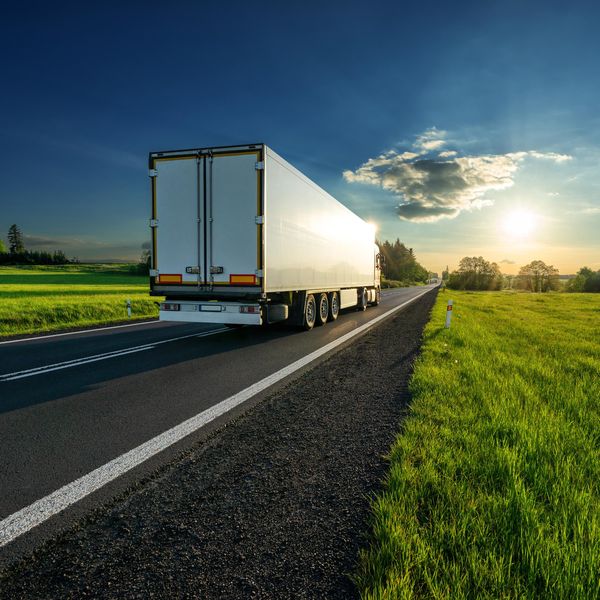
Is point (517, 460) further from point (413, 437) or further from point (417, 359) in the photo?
point (417, 359)

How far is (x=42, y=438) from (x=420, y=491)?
322cm

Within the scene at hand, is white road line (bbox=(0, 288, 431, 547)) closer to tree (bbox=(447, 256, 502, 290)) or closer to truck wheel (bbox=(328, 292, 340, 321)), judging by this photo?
truck wheel (bbox=(328, 292, 340, 321))

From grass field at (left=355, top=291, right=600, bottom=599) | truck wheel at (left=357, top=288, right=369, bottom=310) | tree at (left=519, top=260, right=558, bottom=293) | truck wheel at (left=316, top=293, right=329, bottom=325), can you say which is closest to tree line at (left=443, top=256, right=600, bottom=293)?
tree at (left=519, top=260, right=558, bottom=293)

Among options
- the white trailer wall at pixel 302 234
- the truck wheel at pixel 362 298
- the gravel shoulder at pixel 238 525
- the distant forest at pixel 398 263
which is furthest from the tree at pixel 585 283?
the gravel shoulder at pixel 238 525

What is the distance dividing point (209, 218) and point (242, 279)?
147 centimetres

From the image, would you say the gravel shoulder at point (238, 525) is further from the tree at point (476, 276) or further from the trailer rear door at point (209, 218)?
the tree at point (476, 276)

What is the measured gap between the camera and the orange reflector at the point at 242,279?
8.34 metres

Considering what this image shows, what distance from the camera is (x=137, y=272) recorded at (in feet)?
246

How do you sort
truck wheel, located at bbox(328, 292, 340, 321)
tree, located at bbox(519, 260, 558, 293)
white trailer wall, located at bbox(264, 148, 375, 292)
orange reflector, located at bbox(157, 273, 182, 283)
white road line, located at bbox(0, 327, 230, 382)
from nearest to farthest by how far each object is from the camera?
white road line, located at bbox(0, 327, 230, 382)
white trailer wall, located at bbox(264, 148, 375, 292)
orange reflector, located at bbox(157, 273, 182, 283)
truck wheel, located at bbox(328, 292, 340, 321)
tree, located at bbox(519, 260, 558, 293)

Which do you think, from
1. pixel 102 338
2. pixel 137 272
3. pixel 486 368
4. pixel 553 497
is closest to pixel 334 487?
pixel 553 497

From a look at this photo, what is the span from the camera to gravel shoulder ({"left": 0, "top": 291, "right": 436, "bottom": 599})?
6.03 feet

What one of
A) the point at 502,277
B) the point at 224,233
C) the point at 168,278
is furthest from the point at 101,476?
the point at 502,277

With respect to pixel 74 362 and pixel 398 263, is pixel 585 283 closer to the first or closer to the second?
pixel 398 263

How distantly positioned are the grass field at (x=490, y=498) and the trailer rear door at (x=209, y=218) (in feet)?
15.3
